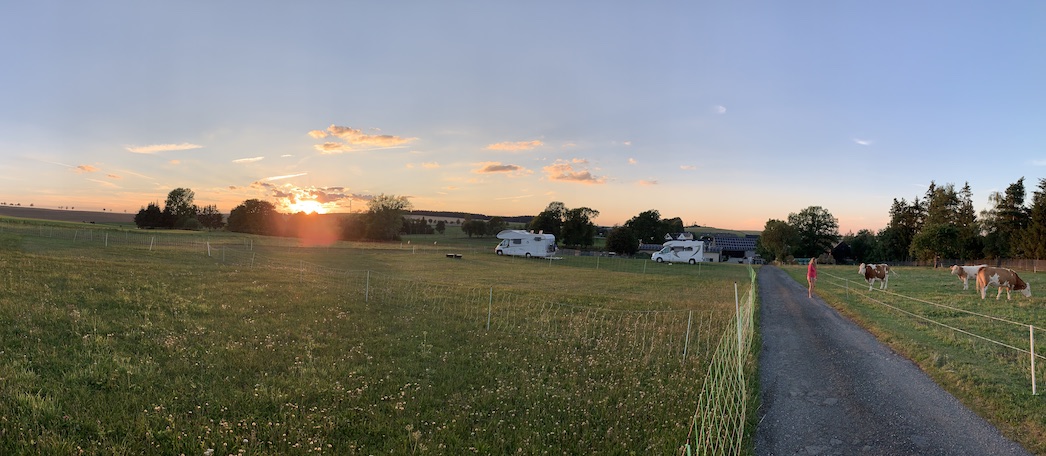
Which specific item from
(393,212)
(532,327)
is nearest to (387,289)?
(532,327)

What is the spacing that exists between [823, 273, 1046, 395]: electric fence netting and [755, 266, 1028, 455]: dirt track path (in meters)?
1.72

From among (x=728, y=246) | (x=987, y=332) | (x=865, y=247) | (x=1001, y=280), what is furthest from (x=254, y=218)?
(x=865, y=247)

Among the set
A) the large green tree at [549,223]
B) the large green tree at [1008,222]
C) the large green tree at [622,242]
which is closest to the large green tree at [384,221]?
the large green tree at [549,223]

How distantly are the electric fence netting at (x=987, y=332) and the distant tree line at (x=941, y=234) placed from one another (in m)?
51.2

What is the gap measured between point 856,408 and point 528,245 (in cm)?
4322

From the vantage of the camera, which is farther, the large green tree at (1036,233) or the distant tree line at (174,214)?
the distant tree line at (174,214)

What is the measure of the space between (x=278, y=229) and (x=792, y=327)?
103 meters

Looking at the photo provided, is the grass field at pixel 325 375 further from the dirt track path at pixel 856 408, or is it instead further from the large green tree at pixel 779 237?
the large green tree at pixel 779 237

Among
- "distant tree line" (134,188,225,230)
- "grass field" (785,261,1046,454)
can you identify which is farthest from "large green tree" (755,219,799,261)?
"distant tree line" (134,188,225,230)

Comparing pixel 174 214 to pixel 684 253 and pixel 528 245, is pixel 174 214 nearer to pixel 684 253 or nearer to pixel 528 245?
pixel 528 245

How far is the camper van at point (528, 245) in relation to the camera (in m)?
50.0

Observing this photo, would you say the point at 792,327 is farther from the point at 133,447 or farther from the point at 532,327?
the point at 133,447

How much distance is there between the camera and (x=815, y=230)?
88.9m

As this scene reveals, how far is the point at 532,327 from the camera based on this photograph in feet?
40.2
